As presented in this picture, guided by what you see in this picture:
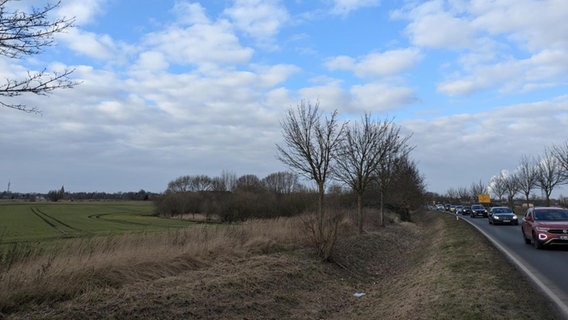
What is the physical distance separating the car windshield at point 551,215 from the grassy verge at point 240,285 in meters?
3.85

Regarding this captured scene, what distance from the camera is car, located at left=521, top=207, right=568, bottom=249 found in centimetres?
1680

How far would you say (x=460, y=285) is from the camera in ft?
32.3

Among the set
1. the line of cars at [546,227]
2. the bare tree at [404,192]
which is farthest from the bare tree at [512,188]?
the line of cars at [546,227]

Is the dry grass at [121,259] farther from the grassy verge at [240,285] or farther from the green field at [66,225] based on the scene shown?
the green field at [66,225]

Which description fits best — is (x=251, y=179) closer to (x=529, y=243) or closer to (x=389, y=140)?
(x=389, y=140)

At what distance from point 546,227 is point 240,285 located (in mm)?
12842

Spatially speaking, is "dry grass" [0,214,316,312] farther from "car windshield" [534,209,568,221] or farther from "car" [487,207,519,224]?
"car" [487,207,519,224]

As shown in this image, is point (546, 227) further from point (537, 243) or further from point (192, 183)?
point (192, 183)

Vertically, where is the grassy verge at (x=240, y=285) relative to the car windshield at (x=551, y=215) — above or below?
below

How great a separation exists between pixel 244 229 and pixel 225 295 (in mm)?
9274

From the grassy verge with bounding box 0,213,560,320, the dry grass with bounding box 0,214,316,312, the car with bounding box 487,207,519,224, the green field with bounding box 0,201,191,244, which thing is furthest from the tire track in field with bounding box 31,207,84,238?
the car with bounding box 487,207,519,224

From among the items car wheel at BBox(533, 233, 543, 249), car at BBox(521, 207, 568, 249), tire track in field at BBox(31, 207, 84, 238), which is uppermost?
car at BBox(521, 207, 568, 249)

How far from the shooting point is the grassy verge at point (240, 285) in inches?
313

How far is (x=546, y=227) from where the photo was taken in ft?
56.3
